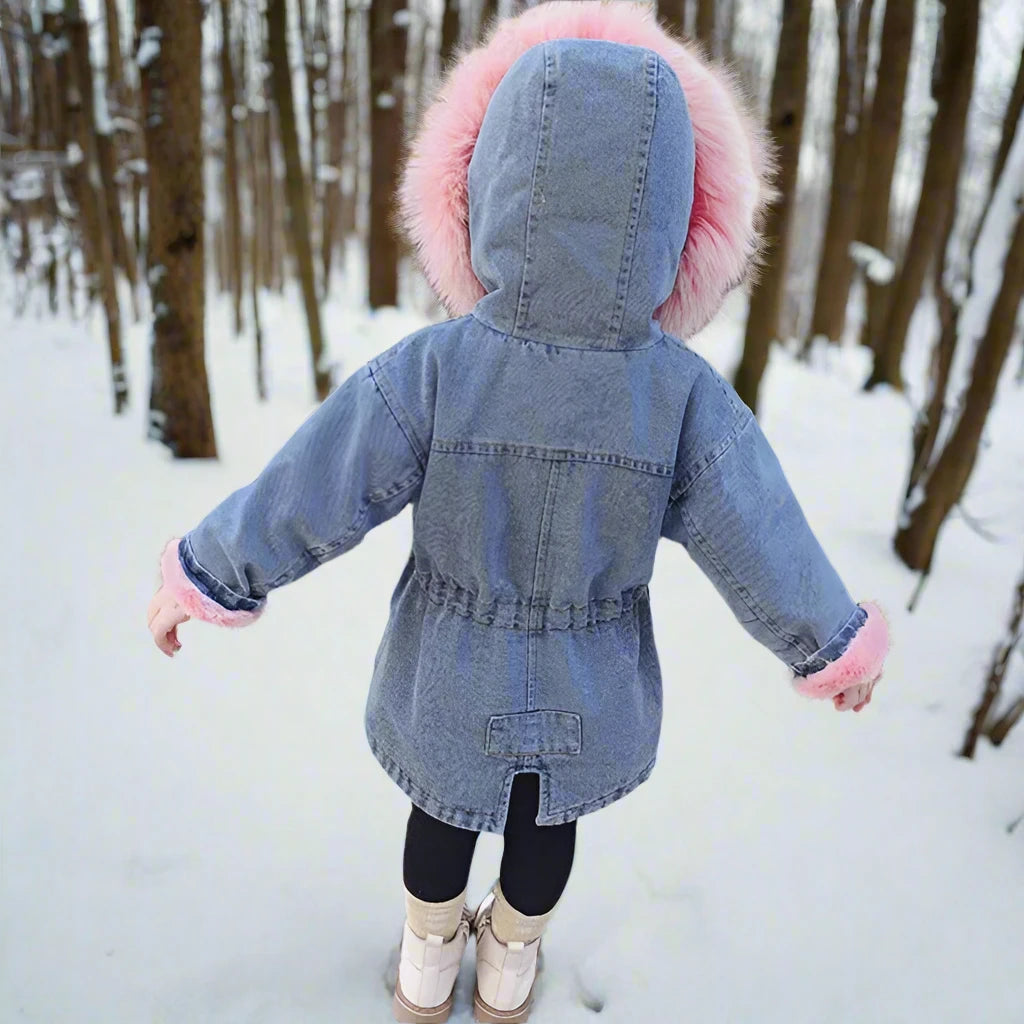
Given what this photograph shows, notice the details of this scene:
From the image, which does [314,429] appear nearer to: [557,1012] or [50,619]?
[557,1012]

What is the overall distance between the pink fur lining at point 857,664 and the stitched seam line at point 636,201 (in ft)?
1.86

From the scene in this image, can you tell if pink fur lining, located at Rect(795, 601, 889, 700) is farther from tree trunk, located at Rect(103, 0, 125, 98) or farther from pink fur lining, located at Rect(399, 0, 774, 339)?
tree trunk, located at Rect(103, 0, 125, 98)

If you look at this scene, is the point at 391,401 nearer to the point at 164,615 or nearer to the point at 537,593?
the point at 537,593

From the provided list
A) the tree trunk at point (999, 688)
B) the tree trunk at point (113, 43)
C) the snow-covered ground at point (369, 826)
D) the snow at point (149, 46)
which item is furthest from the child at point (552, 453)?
the tree trunk at point (113, 43)

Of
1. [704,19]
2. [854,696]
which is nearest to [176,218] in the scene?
[854,696]

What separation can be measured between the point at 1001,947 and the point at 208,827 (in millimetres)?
1882

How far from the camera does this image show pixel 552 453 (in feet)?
3.58

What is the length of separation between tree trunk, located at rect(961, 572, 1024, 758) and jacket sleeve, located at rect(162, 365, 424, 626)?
1746 millimetres

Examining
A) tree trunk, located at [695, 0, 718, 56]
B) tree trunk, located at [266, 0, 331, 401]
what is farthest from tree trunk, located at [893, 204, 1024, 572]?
tree trunk, located at [695, 0, 718, 56]

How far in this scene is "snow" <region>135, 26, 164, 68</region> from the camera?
348 cm

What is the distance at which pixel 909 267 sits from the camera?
6.48 m

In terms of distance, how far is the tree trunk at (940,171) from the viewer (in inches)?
154

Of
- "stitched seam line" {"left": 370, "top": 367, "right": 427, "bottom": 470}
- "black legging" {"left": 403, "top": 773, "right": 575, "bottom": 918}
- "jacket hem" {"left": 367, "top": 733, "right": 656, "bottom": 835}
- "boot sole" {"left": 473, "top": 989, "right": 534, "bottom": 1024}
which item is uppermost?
"stitched seam line" {"left": 370, "top": 367, "right": 427, "bottom": 470}

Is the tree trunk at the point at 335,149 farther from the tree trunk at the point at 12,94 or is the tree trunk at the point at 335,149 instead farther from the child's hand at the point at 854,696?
the child's hand at the point at 854,696
